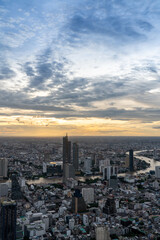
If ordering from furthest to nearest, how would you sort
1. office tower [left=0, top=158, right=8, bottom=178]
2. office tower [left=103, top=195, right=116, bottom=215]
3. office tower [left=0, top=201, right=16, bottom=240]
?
office tower [left=0, top=158, right=8, bottom=178]
office tower [left=103, top=195, right=116, bottom=215]
office tower [left=0, top=201, right=16, bottom=240]

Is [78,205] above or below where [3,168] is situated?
below

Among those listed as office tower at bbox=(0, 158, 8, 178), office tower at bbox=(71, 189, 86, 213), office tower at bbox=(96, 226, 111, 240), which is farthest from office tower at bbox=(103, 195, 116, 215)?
office tower at bbox=(0, 158, 8, 178)

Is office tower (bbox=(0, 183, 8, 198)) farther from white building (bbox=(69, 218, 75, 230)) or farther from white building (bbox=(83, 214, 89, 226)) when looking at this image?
white building (bbox=(83, 214, 89, 226))

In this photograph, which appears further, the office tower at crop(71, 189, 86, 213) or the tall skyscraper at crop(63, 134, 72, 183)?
the tall skyscraper at crop(63, 134, 72, 183)

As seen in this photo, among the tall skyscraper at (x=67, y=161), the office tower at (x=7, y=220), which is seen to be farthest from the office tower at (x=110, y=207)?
the tall skyscraper at (x=67, y=161)

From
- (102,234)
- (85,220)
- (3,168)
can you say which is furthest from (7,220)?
(3,168)

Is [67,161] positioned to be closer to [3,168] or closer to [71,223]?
[3,168]

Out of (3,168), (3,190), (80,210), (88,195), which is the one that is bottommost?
(80,210)

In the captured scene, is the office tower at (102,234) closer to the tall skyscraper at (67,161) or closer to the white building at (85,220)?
the white building at (85,220)
